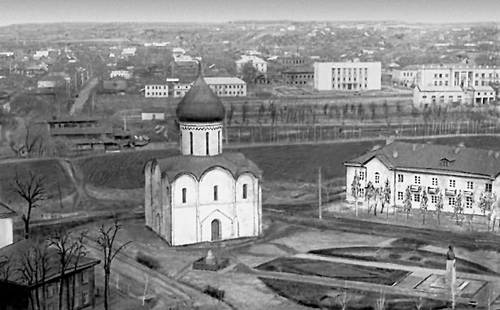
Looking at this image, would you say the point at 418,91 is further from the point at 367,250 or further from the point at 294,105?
the point at 367,250

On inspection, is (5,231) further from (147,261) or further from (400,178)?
(400,178)

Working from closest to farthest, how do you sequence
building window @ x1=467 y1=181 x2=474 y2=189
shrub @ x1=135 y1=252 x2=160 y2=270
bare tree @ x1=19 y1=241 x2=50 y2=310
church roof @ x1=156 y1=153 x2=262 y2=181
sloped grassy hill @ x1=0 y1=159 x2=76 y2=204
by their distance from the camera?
bare tree @ x1=19 y1=241 x2=50 y2=310
shrub @ x1=135 y1=252 x2=160 y2=270
church roof @ x1=156 y1=153 x2=262 y2=181
building window @ x1=467 y1=181 x2=474 y2=189
sloped grassy hill @ x1=0 y1=159 x2=76 y2=204

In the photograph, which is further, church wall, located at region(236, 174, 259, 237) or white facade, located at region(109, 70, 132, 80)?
white facade, located at region(109, 70, 132, 80)

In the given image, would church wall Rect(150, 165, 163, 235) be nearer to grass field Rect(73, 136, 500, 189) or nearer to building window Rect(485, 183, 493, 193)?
grass field Rect(73, 136, 500, 189)

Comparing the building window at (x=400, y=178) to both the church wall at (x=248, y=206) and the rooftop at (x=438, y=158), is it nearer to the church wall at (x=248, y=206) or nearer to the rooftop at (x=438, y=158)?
the rooftop at (x=438, y=158)

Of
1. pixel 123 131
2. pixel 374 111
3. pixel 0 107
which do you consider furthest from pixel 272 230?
pixel 0 107

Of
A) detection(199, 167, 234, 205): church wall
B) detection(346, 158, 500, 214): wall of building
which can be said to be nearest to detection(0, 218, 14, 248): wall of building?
detection(199, 167, 234, 205): church wall
